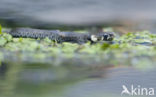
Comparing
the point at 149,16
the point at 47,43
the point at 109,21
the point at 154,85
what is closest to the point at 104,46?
the point at 47,43

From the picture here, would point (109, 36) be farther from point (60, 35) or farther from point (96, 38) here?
point (60, 35)

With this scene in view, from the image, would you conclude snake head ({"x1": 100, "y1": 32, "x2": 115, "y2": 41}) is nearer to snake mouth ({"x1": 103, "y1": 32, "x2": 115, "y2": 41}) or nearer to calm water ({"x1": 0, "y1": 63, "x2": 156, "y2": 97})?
snake mouth ({"x1": 103, "y1": 32, "x2": 115, "y2": 41})

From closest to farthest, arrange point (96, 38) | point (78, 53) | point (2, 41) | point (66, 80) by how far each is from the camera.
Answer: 1. point (66, 80)
2. point (78, 53)
3. point (2, 41)
4. point (96, 38)

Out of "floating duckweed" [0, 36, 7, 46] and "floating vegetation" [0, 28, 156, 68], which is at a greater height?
"floating duckweed" [0, 36, 7, 46]

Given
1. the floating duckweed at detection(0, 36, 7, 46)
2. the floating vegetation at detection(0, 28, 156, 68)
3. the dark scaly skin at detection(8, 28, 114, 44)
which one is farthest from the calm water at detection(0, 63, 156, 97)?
the dark scaly skin at detection(8, 28, 114, 44)

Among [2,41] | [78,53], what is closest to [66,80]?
[78,53]

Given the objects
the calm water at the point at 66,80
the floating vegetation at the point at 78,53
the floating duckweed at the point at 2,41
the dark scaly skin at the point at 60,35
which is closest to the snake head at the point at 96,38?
the dark scaly skin at the point at 60,35

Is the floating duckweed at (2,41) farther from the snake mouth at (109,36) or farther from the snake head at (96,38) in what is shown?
the snake mouth at (109,36)

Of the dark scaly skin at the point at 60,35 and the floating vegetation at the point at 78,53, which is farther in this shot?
the dark scaly skin at the point at 60,35

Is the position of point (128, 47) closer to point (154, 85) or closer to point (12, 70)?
point (154, 85)
